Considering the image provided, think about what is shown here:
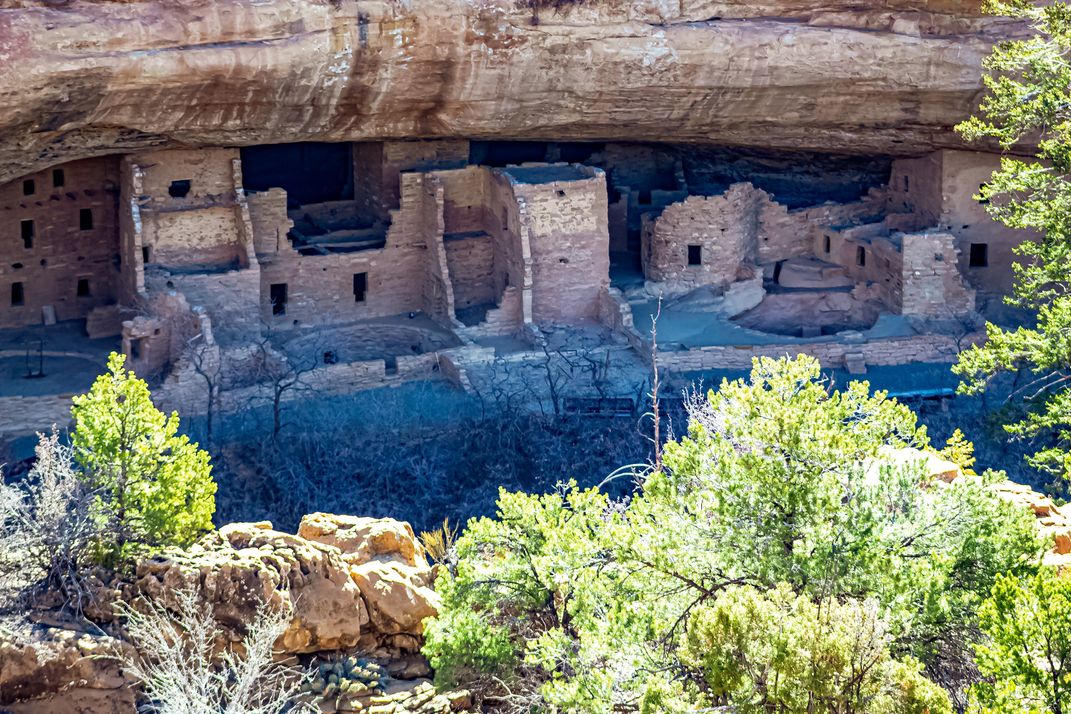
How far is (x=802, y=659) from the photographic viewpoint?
952 centimetres

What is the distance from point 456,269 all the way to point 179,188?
3681 mm

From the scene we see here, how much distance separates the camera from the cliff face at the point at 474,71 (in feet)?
60.3

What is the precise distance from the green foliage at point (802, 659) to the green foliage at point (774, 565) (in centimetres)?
1

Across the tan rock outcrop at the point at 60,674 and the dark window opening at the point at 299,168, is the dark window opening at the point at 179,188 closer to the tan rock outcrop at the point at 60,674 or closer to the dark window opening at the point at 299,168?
the dark window opening at the point at 299,168

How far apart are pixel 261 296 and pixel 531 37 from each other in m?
5.02

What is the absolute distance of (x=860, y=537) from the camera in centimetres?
1039

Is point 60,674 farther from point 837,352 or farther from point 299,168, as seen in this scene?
point 299,168

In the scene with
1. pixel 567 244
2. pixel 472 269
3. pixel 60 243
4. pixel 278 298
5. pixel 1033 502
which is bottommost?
pixel 1033 502

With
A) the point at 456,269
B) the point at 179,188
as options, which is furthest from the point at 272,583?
the point at 456,269

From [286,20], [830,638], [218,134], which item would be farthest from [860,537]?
[218,134]

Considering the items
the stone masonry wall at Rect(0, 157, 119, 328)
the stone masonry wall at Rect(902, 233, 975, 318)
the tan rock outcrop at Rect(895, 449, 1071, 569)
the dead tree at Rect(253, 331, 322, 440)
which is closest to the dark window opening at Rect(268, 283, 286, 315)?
the dead tree at Rect(253, 331, 322, 440)

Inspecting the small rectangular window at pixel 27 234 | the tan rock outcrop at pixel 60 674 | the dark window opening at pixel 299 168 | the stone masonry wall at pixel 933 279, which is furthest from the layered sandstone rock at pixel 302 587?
the dark window opening at pixel 299 168

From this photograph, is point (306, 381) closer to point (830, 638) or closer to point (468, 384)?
point (468, 384)

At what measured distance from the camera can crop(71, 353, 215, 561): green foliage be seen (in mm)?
12367
